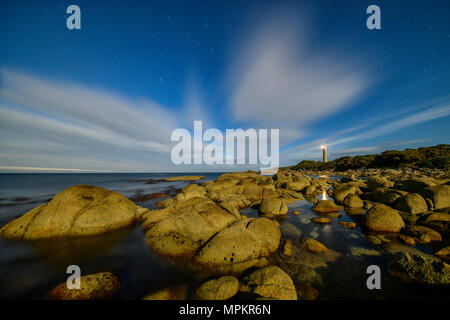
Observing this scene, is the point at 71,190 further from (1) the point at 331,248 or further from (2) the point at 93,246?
(1) the point at 331,248

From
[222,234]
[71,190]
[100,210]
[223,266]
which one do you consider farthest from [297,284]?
[71,190]

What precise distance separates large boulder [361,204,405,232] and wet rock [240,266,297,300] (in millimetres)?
7965

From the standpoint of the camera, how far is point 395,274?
17.6 ft

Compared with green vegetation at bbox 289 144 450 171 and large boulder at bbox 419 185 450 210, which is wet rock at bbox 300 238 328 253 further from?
green vegetation at bbox 289 144 450 171

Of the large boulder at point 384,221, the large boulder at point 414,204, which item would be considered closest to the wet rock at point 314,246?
the large boulder at point 384,221

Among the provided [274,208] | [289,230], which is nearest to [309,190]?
[274,208]

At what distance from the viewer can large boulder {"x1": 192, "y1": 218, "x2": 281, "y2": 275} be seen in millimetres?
5839

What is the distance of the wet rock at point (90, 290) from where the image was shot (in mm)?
4406

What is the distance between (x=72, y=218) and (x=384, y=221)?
1769cm

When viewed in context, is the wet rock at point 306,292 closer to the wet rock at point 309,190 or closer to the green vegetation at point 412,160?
the wet rock at point 309,190

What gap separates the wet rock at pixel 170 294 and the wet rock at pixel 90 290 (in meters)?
1.41
